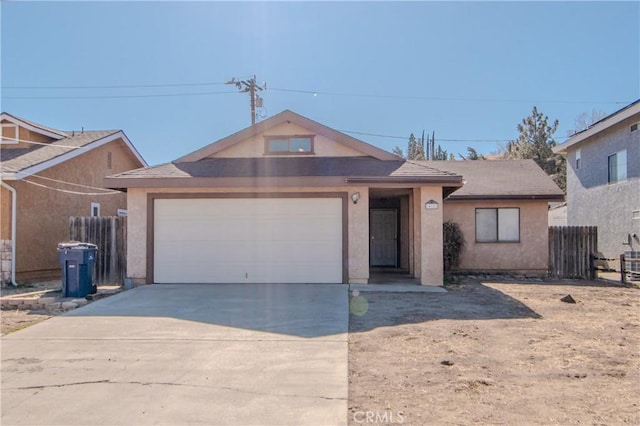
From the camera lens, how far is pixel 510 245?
14875mm

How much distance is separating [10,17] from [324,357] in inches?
450

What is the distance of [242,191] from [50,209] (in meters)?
7.14

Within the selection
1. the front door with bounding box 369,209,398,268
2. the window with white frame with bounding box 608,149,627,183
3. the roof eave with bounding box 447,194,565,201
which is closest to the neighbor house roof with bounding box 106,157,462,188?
the roof eave with bounding box 447,194,565,201

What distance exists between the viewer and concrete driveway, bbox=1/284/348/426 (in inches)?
162

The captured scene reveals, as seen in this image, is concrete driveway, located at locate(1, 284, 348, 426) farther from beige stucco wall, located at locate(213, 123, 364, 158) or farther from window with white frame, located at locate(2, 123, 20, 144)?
window with white frame, located at locate(2, 123, 20, 144)

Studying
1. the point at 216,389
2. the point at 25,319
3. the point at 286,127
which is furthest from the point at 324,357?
the point at 286,127

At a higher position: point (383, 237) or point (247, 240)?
point (247, 240)

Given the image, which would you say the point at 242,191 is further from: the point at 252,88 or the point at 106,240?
the point at 252,88

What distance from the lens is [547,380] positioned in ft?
15.9

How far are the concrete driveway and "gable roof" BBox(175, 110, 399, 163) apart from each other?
5.01 meters

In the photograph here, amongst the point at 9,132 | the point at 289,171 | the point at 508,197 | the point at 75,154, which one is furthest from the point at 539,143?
the point at 9,132

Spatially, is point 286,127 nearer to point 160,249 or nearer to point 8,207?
point 160,249

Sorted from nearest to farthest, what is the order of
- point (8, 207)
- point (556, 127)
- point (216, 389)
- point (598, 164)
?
point (216, 389), point (8, 207), point (598, 164), point (556, 127)

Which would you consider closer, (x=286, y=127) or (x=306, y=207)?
(x=306, y=207)
